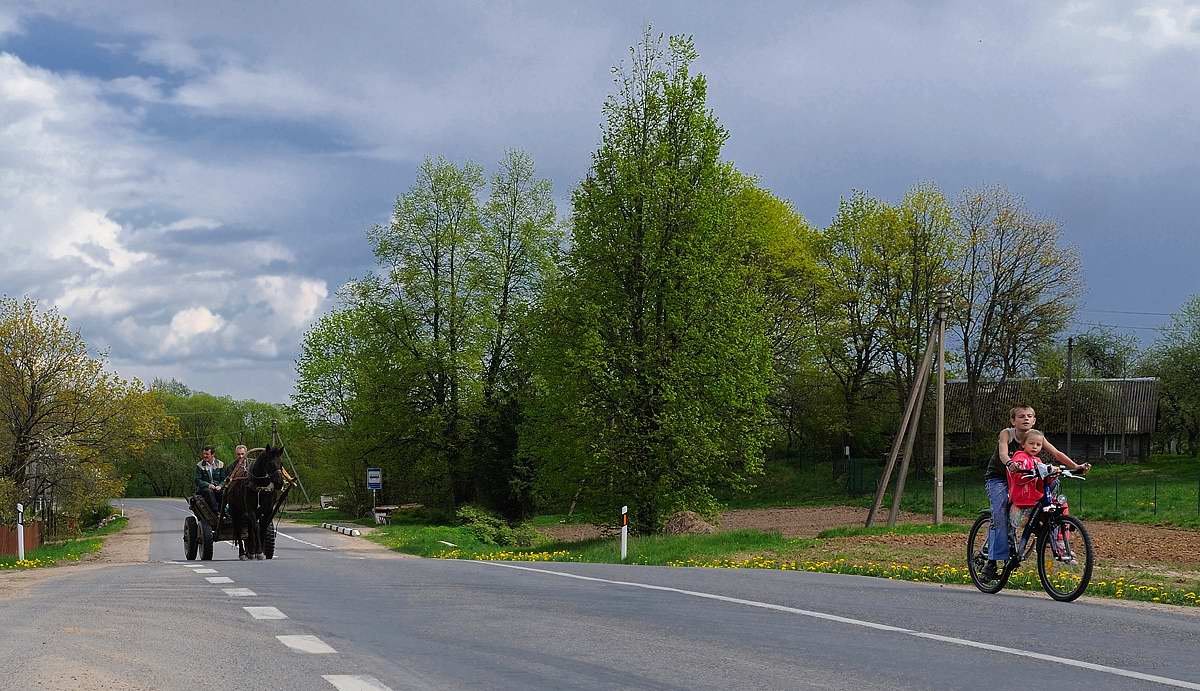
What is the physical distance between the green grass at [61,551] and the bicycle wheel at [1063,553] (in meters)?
22.0

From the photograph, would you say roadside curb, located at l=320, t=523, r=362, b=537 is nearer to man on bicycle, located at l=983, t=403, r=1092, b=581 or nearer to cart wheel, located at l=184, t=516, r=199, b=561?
cart wheel, located at l=184, t=516, r=199, b=561

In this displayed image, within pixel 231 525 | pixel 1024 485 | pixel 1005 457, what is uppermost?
pixel 1005 457

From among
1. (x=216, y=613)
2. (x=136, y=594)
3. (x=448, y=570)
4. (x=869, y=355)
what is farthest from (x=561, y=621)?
(x=869, y=355)

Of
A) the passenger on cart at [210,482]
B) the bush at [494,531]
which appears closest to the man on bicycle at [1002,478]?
the passenger on cart at [210,482]

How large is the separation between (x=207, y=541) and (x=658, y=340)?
15145mm

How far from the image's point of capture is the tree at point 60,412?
1917 inches

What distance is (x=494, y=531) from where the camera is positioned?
43.9m

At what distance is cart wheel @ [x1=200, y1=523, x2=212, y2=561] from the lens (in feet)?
73.8

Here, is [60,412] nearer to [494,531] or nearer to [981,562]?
[494,531]

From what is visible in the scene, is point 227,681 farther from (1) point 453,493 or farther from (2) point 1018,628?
(1) point 453,493

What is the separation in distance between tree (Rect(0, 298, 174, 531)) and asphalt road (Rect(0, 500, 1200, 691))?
39080 mm

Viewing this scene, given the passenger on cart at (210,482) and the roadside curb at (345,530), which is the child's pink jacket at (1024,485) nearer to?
the passenger on cart at (210,482)

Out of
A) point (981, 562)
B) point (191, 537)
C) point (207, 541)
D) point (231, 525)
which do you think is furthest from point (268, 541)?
point (981, 562)

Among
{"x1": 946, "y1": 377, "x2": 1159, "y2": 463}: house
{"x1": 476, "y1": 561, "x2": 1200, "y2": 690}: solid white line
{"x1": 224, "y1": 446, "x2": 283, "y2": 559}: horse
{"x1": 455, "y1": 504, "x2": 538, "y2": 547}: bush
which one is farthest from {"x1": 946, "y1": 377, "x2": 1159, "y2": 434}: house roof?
{"x1": 476, "y1": 561, "x2": 1200, "y2": 690}: solid white line
